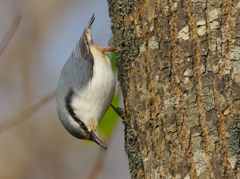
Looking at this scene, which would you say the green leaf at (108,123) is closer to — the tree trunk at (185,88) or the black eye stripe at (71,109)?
the black eye stripe at (71,109)

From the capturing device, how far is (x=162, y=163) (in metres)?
1.53

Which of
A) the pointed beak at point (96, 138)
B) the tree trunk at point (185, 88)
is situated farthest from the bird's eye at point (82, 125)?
the tree trunk at point (185, 88)

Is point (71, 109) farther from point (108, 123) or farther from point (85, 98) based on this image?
point (108, 123)

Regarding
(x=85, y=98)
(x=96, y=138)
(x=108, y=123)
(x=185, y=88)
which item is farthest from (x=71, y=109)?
(x=185, y=88)

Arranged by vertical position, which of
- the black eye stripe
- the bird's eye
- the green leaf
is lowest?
the green leaf

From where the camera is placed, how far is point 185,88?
146 centimetres

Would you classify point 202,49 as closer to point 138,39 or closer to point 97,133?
point 138,39

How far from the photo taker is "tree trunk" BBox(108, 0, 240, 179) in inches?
51.6

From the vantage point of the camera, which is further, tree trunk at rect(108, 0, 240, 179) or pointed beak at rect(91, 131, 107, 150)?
pointed beak at rect(91, 131, 107, 150)

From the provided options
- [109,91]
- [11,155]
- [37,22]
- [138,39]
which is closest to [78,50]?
[109,91]

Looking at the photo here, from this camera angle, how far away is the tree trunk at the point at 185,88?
1.31 meters

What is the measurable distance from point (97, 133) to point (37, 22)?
305 centimetres

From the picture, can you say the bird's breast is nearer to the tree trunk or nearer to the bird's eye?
the bird's eye

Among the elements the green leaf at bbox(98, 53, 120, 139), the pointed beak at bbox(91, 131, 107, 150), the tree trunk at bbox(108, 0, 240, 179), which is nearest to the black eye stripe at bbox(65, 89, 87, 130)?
the pointed beak at bbox(91, 131, 107, 150)
